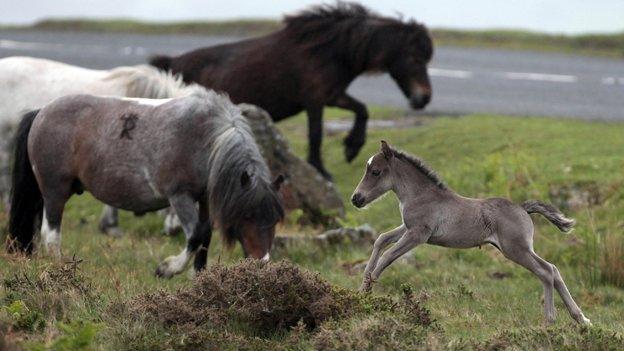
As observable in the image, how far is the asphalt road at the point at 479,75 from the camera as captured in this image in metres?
22.3

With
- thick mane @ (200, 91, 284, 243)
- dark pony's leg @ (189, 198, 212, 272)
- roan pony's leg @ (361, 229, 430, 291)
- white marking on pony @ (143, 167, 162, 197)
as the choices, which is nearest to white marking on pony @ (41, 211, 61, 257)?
white marking on pony @ (143, 167, 162, 197)

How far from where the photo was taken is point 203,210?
10.4 m

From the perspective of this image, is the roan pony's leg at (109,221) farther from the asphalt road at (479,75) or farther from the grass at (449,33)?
the grass at (449,33)

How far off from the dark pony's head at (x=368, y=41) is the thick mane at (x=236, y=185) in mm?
6091

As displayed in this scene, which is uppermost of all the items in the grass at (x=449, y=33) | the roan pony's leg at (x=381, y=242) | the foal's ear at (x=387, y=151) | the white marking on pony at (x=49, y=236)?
the foal's ear at (x=387, y=151)

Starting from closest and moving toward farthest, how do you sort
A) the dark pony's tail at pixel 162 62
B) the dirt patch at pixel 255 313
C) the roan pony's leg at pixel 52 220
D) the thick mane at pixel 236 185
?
1. the dirt patch at pixel 255 313
2. the thick mane at pixel 236 185
3. the roan pony's leg at pixel 52 220
4. the dark pony's tail at pixel 162 62

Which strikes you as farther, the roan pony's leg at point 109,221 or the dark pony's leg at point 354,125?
the dark pony's leg at point 354,125

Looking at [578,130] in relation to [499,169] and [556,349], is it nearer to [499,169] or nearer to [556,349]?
[499,169]

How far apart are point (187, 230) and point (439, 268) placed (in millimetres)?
2651

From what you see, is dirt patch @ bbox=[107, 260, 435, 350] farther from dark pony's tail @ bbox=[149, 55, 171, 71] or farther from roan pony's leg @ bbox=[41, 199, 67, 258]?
dark pony's tail @ bbox=[149, 55, 171, 71]

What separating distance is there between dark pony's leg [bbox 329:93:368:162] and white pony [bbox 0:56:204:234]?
9.81 ft

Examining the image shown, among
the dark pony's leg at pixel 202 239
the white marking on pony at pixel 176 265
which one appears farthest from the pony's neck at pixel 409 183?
the white marking on pony at pixel 176 265

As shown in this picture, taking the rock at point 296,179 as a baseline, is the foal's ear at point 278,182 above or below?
above

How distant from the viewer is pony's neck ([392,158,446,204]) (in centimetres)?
812
